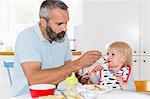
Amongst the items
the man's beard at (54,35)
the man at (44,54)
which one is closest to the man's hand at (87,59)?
the man at (44,54)

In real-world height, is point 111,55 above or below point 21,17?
below

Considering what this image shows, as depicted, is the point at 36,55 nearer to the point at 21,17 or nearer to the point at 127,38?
the point at 127,38

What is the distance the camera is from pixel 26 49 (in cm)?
190

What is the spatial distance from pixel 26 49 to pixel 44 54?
16cm

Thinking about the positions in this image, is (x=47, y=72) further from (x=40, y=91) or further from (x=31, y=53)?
(x=40, y=91)

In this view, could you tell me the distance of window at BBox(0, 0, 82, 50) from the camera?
13.5ft

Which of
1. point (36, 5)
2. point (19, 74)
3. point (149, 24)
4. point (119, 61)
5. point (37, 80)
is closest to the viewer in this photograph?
point (37, 80)

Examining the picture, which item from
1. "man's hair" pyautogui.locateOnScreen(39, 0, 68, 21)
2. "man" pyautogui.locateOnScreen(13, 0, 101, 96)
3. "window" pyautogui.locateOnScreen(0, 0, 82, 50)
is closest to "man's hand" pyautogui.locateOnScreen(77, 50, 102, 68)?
"man" pyautogui.locateOnScreen(13, 0, 101, 96)

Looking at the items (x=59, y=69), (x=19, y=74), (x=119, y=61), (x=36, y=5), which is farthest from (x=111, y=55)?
(x=36, y=5)

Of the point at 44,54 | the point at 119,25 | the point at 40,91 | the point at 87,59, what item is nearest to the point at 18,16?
the point at 119,25

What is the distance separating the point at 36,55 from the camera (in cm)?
191

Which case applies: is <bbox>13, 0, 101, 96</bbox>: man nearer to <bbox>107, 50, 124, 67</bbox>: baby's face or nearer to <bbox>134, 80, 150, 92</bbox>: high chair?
<bbox>107, 50, 124, 67</bbox>: baby's face

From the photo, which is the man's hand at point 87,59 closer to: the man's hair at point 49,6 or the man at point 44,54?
the man at point 44,54

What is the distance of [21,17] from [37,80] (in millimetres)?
2574
